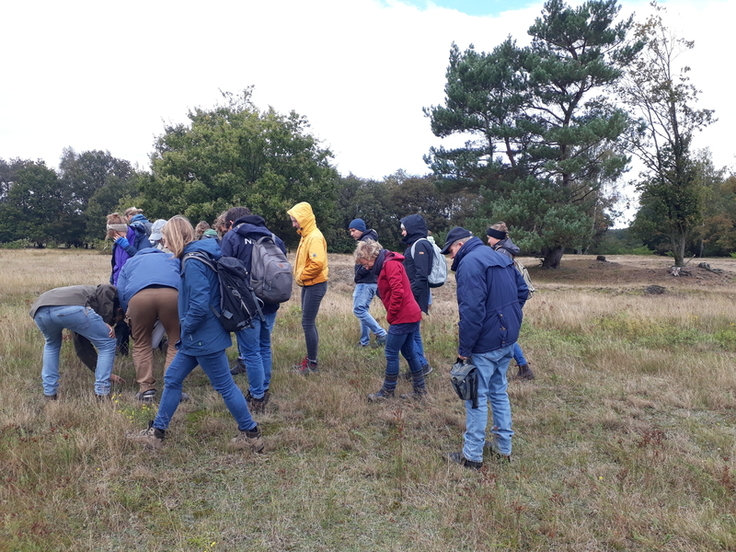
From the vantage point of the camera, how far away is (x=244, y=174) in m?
30.1

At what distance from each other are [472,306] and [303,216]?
2.53 m

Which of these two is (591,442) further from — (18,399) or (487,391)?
(18,399)

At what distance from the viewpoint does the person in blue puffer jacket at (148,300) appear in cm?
455

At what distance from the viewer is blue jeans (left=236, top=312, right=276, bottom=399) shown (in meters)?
4.45

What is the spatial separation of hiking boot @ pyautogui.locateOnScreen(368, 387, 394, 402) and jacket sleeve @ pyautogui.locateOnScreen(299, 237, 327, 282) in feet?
4.70

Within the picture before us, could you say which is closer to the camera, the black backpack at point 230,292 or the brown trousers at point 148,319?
the black backpack at point 230,292

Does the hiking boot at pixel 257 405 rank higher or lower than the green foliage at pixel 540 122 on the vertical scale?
lower

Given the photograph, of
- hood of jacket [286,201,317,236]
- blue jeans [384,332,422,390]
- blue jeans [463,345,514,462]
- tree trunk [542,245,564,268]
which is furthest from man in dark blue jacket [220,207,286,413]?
tree trunk [542,245,564,268]

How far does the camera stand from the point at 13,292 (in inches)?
430

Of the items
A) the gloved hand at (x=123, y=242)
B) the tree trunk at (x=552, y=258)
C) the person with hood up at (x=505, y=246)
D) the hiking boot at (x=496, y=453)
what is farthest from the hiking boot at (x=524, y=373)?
the tree trunk at (x=552, y=258)

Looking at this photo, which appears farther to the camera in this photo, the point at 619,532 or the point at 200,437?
the point at 200,437

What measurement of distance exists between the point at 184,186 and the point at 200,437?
2697 cm

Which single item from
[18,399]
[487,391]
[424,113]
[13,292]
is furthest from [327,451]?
[424,113]

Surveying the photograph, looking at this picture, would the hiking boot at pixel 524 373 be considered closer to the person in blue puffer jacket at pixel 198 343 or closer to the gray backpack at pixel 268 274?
the gray backpack at pixel 268 274
